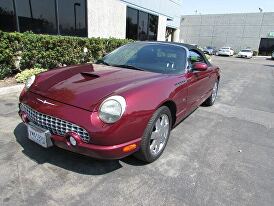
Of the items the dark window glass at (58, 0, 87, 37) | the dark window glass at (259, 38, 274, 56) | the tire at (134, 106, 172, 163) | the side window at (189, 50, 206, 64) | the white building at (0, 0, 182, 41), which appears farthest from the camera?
the dark window glass at (259, 38, 274, 56)

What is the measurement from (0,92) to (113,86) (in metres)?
3.97

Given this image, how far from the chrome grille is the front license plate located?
0.05 m

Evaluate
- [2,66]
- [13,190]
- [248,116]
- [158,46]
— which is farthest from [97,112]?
[2,66]

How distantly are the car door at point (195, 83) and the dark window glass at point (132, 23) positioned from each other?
10419mm

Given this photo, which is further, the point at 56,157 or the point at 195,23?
the point at 195,23

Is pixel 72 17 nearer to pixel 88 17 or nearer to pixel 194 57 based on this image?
pixel 88 17

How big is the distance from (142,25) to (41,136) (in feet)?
47.7

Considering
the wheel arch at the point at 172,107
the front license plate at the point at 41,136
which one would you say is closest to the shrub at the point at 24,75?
the front license plate at the point at 41,136

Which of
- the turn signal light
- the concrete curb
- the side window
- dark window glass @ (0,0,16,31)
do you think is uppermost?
dark window glass @ (0,0,16,31)

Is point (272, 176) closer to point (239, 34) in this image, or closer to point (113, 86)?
point (113, 86)

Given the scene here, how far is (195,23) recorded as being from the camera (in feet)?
155

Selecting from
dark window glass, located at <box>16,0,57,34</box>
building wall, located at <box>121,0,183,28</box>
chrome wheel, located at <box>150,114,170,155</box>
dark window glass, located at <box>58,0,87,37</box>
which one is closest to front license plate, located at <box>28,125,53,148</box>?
chrome wheel, located at <box>150,114,170,155</box>

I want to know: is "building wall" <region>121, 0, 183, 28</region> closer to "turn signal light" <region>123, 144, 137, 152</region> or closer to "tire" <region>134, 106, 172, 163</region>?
"tire" <region>134, 106, 172, 163</region>

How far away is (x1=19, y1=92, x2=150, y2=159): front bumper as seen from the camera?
237cm
